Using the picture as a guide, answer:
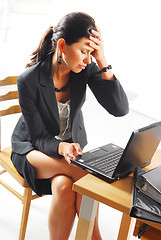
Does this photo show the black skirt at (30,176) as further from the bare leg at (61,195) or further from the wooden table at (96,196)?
the wooden table at (96,196)

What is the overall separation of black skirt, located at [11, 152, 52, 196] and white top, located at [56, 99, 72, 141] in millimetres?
245

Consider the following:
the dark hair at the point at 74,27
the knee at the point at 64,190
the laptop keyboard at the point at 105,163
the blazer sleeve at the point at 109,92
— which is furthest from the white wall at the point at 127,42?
the laptop keyboard at the point at 105,163

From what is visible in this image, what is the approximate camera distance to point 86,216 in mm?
1081

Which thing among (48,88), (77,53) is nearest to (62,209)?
(48,88)

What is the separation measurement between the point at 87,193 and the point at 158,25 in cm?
404

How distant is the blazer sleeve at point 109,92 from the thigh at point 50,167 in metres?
0.42

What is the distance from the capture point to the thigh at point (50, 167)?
1.51 m

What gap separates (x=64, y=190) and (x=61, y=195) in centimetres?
2

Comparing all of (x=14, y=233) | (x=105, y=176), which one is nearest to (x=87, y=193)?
(x=105, y=176)

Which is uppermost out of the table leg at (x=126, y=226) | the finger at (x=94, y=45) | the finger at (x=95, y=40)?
the finger at (x=95, y=40)

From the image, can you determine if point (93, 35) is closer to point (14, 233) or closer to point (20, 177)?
point (20, 177)

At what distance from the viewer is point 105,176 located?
3.61 feet

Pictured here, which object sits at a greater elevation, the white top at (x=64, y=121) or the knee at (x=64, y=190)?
the white top at (x=64, y=121)

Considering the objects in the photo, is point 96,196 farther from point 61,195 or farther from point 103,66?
point 103,66
